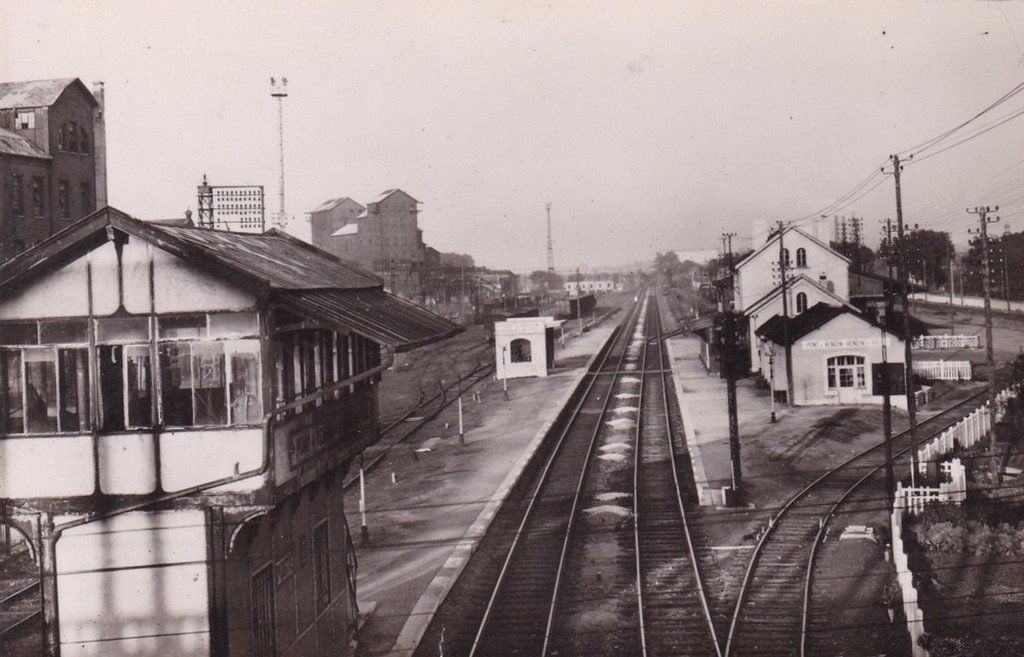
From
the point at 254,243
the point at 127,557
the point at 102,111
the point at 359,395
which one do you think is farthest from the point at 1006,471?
the point at 102,111

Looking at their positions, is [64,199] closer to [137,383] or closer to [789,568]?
[137,383]

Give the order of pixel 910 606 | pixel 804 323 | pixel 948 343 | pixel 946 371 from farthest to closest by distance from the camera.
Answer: pixel 948 343, pixel 946 371, pixel 804 323, pixel 910 606

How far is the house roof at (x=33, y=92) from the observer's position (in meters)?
35.1

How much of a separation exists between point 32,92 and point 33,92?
0.13ft

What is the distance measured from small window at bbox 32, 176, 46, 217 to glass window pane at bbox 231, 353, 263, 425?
92.1 feet

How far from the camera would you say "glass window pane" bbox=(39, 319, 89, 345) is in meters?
10.2

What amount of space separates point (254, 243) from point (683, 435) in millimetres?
22008

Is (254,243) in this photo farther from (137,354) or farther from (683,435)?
(683,435)

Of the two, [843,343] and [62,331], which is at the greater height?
[62,331]

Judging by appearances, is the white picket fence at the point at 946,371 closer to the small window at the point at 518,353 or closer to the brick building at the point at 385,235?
the small window at the point at 518,353

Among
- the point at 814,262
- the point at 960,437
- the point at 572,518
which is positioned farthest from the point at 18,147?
the point at 814,262

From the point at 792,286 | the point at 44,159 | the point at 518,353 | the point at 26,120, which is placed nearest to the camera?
the point at 44,159

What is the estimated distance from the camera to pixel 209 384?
1019 cm

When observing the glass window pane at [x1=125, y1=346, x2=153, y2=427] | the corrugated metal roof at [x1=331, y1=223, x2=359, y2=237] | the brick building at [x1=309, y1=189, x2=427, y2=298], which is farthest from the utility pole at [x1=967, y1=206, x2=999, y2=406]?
the corrugated metal roof at [x1=331, y1=223, x2=359, y2=237]
